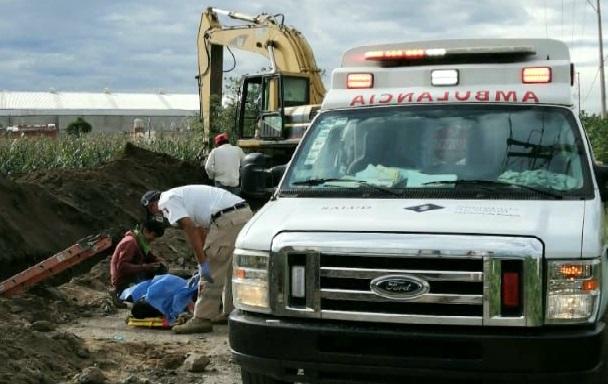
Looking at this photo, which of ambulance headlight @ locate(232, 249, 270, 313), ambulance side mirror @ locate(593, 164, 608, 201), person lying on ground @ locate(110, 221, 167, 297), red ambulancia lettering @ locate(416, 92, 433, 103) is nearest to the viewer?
ambulance headlight @ locate(232, 249, 270, 313)

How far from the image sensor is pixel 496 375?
473 centimetres

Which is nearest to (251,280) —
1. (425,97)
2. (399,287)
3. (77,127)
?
(399,287)

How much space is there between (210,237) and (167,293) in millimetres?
774

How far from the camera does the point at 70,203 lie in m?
16.4

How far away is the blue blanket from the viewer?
8992 millimetres

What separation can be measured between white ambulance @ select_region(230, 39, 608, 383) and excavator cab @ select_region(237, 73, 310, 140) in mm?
11952

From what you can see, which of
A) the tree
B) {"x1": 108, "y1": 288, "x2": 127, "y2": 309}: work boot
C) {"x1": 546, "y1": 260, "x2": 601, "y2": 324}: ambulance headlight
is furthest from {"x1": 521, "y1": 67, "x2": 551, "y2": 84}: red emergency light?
the tree

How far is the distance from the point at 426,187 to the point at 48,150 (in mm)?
18320

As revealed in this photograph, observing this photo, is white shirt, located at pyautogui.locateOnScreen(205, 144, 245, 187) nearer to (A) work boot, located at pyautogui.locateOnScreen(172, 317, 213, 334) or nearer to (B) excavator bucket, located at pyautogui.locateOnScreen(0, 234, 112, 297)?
(B) excavator bucket, located at pyautogui.locateOnScreen(0, 234, 112, 297)

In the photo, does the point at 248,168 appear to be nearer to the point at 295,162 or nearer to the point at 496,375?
the point at 295,162

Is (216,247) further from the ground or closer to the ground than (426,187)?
closer to the ground

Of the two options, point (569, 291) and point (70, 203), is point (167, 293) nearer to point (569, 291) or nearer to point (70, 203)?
point (569, 291)

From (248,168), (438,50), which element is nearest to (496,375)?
(248,168)

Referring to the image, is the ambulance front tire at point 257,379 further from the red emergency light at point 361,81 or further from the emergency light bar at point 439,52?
the emergency light bar at point 439,52
